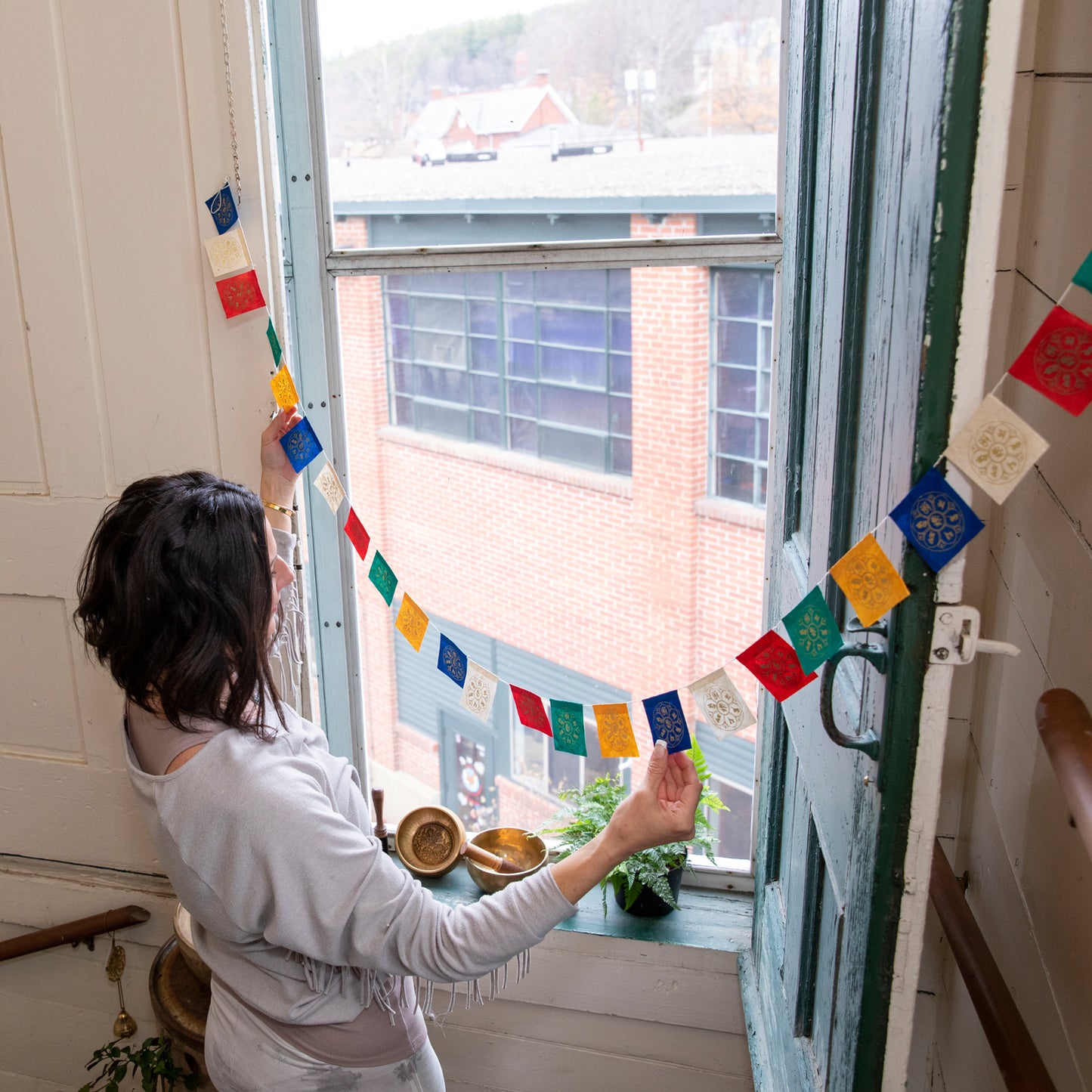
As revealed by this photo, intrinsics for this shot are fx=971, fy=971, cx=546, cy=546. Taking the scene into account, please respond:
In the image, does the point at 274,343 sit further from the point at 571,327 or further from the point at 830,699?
the point at 571,327

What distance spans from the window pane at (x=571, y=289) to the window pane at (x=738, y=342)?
93cm

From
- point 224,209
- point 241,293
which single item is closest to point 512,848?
point 241,293

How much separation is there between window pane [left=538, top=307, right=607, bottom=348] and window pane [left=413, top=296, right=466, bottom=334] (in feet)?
2.25

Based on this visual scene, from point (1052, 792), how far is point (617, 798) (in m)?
1.18

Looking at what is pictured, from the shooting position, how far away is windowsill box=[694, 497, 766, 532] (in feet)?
24.2

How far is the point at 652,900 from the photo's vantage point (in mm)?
2033

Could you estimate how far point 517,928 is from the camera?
1155 millimetres

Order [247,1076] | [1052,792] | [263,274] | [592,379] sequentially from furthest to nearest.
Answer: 1. [592,379]
2. [263,274]
3. [247,1076]
4. [1052,792]

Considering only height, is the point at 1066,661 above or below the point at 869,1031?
above

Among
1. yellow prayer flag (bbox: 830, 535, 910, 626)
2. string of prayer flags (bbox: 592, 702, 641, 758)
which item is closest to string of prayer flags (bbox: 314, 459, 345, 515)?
string of prayer flags (bbox: 592, 702, 641, 758)

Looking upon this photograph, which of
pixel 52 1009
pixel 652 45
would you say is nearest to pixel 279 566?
pixel 52 1009

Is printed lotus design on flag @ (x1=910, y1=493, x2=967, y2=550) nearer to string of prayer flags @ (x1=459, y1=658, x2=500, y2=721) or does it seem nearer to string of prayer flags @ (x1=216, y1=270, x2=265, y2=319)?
string of prayer flags @ (x1=459, y1=658, x2=500, y2=721)

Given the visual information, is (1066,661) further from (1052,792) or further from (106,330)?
(106,330)

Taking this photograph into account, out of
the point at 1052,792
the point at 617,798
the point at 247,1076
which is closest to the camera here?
the point at 1052,792
